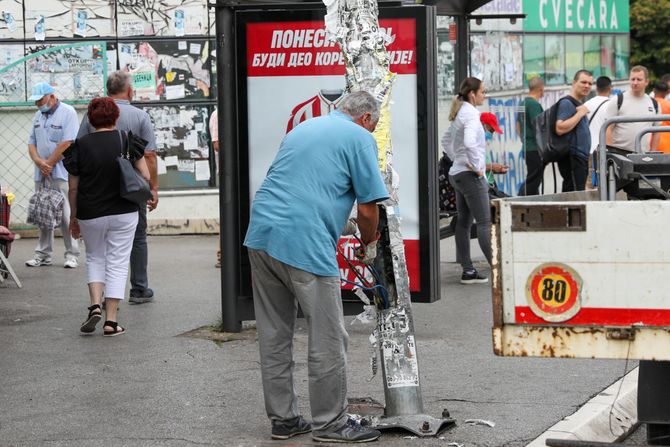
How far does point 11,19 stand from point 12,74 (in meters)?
0.64

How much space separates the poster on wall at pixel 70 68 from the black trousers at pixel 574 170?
18.1 feet

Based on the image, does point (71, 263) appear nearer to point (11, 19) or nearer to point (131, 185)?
point (11, 19)

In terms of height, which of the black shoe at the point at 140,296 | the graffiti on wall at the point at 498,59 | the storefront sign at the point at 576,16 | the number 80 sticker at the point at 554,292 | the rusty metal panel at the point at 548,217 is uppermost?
the storefront sign at the point at 576,16

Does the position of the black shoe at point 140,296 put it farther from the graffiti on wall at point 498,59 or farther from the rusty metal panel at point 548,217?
the graffiti on wall at point 498,59

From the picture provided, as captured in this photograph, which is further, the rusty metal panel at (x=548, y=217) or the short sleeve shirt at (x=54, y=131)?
the short sleeve shirt at (x=54, y=131)

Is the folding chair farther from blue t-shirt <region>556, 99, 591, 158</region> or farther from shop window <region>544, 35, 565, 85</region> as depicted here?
shop window <region>544, 35, 565, 85</region>

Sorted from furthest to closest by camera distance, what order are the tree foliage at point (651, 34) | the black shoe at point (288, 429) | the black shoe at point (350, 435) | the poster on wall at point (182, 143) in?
the tree foliage at point (651, 34) → the poster on wall at point (182, 143) → the black shoe at point (288, 429) → the black shoe at point (350, 435)

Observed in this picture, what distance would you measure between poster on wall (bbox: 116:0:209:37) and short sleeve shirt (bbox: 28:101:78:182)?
2.74 metres

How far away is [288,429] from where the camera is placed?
644 centimetres

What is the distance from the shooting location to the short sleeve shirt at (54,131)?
1271 cm

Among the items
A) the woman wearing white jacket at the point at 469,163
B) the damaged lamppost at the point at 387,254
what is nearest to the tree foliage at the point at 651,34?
the woman wearing white jacket at the point at 469,163

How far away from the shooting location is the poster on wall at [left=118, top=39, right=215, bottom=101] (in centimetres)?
1533

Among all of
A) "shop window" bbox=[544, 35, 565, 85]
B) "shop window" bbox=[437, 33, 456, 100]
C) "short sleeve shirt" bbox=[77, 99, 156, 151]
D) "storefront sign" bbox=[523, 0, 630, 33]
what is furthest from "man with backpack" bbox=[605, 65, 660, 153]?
"shop window" bbox=[544, 35, 565, 85]

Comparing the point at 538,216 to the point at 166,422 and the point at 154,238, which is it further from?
the point at 154,238
